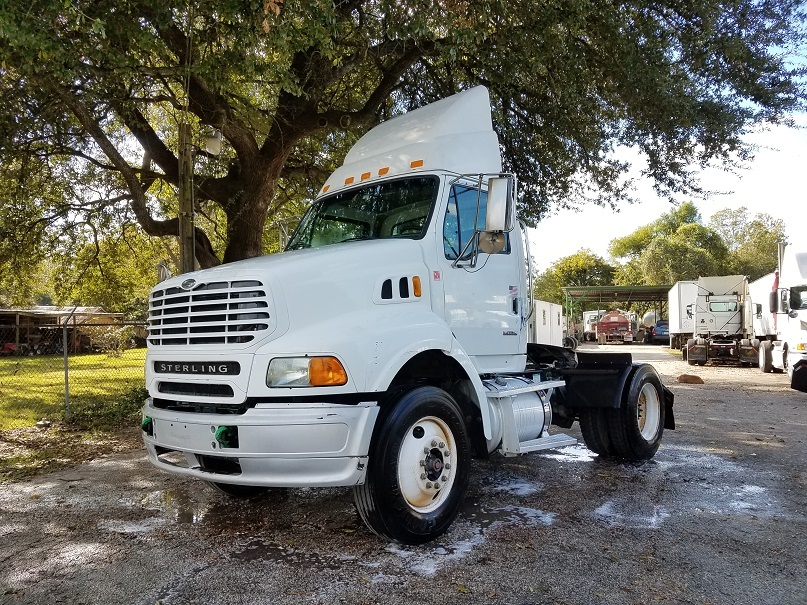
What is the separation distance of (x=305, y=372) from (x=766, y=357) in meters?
20.0

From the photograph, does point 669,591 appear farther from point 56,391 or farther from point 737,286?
point 737,286

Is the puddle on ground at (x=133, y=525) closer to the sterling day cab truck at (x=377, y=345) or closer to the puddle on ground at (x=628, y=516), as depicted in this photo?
the sterling day cab truck at (x=377, y=345)

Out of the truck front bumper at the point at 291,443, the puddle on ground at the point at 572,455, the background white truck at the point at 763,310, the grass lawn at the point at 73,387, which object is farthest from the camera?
the background white truck at the point at 763,310

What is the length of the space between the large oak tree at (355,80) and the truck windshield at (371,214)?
204 centimetres

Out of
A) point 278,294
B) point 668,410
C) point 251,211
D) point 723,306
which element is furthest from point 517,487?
point 723,306

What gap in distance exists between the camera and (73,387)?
1573 cm

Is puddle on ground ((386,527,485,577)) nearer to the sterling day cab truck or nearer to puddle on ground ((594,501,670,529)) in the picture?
the sterling day cab truck

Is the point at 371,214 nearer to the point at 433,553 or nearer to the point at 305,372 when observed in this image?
the point at 305,372

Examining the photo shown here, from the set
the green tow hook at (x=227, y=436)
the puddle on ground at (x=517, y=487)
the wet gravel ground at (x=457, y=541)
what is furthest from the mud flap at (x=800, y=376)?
the green tow hook at (x=227, y=436)

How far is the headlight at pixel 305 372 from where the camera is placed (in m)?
4.06

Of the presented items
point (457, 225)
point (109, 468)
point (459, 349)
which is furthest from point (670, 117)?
point (109, 468)

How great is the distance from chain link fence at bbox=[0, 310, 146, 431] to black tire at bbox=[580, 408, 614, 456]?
20.3ft

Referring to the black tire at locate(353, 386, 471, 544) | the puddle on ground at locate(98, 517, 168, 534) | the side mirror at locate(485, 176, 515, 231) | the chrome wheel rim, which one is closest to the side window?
the side mirror at locate(485, 176, 515, 231)

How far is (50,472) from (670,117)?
10.1 m
